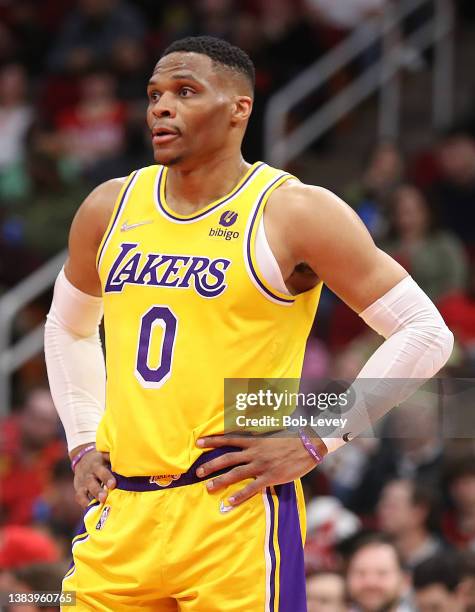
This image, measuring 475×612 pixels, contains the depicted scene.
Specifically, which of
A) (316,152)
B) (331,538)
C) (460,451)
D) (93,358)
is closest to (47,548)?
(331,538)

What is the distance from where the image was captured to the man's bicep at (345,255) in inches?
146

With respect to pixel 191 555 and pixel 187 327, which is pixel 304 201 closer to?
pixel 187 327

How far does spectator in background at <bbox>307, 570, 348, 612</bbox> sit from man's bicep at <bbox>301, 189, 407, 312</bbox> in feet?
7.81

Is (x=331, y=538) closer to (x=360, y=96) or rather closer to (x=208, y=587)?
(x=208, y=587)

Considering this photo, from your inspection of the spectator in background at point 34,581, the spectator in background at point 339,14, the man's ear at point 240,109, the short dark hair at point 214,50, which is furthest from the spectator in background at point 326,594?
the spectator in background at point 339,14

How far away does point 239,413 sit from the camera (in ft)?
12.2

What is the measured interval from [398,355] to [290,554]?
2.06 ft

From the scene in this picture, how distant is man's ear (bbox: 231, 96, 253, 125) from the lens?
389 cm

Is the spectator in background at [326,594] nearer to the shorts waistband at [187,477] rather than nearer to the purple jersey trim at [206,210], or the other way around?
the shorts waistband at [187,477]

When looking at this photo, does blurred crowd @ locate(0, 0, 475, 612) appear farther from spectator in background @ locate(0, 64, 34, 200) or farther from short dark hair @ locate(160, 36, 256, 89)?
short dark hair @ locate(160, 36, 256, 89)

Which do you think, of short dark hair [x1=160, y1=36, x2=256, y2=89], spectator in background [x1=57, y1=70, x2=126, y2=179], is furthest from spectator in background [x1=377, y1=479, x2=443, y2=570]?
spectator in background [x1=57, y1=70, x2=126, y2=179]

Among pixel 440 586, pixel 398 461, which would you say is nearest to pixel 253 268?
pixel 440 586

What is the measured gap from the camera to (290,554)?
12.3ft

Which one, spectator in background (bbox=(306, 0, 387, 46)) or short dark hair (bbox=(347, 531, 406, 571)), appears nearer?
short dark hair (bbox=(347, 531, 406, 571))
